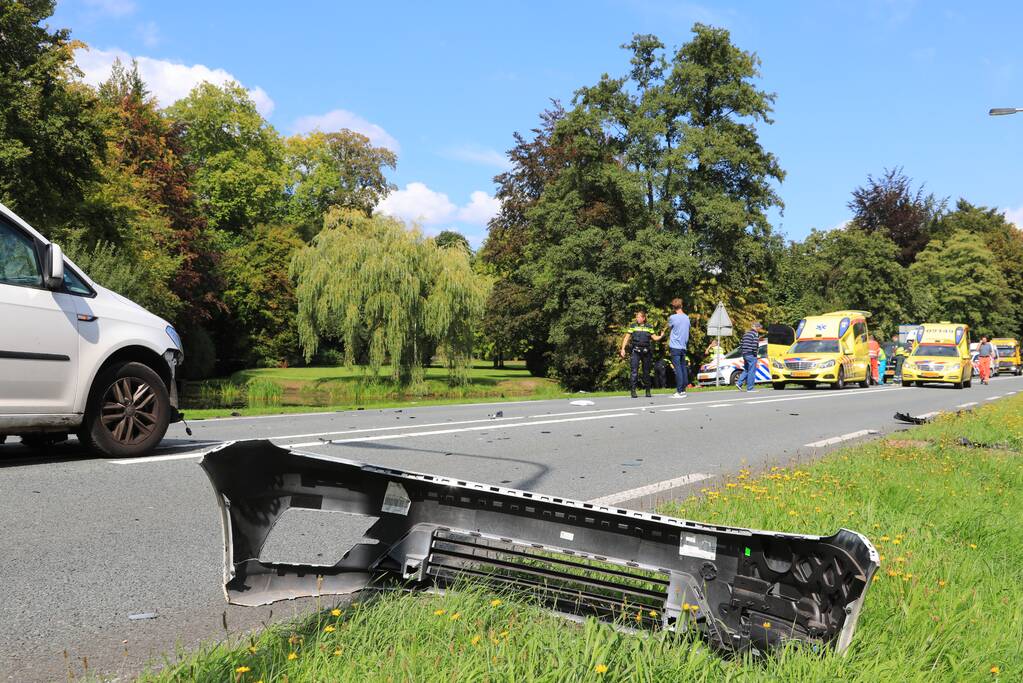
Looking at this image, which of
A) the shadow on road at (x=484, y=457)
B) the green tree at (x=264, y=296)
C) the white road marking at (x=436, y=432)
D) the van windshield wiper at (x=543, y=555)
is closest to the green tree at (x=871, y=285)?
the green tree at (x=264, y=296)

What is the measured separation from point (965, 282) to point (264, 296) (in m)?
55.4

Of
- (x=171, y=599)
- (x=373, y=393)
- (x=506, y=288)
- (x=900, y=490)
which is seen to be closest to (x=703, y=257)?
(x=506, y=288)

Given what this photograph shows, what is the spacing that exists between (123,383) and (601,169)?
35668 millimetres

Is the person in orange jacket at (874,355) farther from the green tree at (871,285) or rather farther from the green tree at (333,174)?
the green tree at (333,174)

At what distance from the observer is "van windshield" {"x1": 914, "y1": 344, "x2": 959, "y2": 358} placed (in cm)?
3192

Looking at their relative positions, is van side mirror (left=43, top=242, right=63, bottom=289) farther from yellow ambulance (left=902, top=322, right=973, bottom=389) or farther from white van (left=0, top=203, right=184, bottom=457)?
yellow ambulance (left=902, top=322, right=973, bottom=389)

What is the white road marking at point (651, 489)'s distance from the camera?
5.71 meters

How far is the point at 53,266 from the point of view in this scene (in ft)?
20.7

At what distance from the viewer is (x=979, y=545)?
4.86 metres

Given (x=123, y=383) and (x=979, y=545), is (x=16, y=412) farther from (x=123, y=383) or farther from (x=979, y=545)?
(x=979, y=545)

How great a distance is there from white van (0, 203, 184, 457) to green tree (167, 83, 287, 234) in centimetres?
4958

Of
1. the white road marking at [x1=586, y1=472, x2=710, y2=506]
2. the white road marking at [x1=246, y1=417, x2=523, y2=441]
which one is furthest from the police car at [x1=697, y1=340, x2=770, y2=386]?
the white road marking at [x1=586, y1=472, x2=710, y2=506]

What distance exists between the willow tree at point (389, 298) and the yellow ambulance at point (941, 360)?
16862mm

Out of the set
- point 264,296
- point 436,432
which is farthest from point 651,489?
point 264,296
